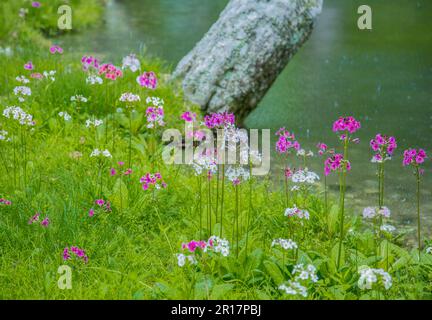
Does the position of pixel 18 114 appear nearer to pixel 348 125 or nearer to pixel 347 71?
pixel 348 125

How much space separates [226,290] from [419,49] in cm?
843

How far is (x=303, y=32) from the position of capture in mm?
7246

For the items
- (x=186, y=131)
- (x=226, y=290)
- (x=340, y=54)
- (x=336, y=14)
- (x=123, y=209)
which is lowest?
(x=226, y=290)

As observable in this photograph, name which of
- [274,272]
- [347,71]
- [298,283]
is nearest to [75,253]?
[274,272]

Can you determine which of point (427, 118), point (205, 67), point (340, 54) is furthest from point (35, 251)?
point (340, 54)

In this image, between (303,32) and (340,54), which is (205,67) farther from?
(340,54)

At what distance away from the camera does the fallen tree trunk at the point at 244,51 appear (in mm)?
7039

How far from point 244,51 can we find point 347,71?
11.0 feet

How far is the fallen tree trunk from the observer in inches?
277

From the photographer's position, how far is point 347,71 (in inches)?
392

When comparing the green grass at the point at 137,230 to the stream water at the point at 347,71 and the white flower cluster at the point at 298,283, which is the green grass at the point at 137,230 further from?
the stream water at the point at 347,71

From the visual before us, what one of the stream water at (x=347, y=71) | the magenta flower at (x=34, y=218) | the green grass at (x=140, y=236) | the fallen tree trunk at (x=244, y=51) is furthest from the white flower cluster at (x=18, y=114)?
the fallen tree trunk at (x=244, y=51)

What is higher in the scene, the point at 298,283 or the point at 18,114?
the point at 18,114

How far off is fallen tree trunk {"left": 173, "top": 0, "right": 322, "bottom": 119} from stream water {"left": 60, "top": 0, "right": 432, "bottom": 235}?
0.66 m
